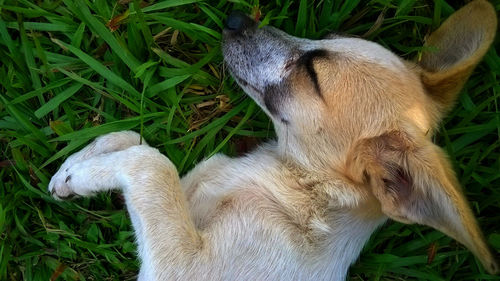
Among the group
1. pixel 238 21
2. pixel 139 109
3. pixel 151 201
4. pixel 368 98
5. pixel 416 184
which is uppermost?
pixel 238 21

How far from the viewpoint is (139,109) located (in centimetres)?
388

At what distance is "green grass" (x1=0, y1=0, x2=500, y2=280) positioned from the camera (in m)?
3.86

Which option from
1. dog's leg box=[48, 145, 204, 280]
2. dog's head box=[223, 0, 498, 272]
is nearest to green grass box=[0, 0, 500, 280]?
dog's head box=[223, 0, 498, 272]

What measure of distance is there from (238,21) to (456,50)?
1.41m

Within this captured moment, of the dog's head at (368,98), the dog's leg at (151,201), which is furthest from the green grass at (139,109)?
the dog's leg at (151,201)

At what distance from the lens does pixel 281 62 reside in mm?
3412

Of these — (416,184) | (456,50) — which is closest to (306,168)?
(416,184)

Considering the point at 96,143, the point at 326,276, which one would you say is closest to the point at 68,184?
the point at 96,143

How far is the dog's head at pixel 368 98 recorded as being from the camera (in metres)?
2.95

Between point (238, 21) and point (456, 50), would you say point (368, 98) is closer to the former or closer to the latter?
point (456, 50)

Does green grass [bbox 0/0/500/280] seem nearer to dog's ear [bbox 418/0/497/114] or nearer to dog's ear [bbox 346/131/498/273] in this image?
dog's ear [bbox 418/0/497/114]

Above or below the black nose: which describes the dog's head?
below

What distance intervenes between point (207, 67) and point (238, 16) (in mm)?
576

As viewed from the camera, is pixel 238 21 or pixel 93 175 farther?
pixel 238 21
